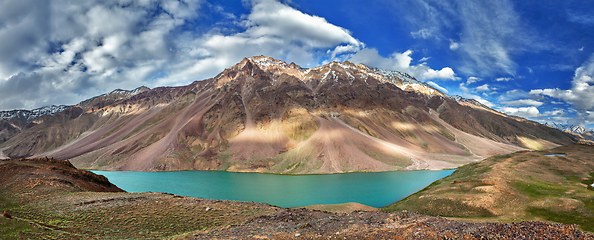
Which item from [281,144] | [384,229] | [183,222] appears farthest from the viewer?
[281,144]

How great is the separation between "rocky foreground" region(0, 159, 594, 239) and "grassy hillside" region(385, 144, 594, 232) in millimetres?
16122

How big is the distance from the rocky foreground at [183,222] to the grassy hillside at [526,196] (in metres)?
16.1

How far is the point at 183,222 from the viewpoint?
21469 millimetres

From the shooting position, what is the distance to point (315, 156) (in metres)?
130

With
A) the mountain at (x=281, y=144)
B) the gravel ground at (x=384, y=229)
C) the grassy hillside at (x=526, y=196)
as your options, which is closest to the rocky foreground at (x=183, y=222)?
the gravel ground at (x=384, y=229)

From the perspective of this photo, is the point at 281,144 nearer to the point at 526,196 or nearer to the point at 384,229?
the point at 526,196

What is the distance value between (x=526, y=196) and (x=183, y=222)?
41888 mm

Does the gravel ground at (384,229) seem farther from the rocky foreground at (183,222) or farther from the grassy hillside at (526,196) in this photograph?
the grassy hillside at (526,196)

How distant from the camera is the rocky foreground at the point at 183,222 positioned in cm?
1302

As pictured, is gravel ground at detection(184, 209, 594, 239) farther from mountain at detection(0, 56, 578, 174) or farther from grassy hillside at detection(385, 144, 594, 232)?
mountain at detection(0, 56, 578, 174)

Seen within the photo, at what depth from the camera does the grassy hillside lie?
26453 mm

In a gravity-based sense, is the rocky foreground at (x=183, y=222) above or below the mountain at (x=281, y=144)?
below

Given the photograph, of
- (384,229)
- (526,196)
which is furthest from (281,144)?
(384,229)

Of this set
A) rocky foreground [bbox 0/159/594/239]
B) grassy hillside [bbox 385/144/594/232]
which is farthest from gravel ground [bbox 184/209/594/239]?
grassy hillside [bbox 385/144/594/232]
